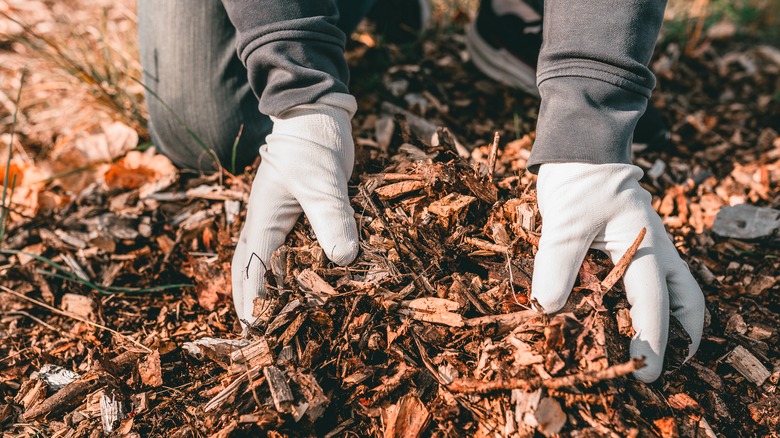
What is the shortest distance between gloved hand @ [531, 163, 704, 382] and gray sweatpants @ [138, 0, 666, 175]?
8cm

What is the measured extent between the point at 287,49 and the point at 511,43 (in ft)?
4.81

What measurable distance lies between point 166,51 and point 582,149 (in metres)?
1.89

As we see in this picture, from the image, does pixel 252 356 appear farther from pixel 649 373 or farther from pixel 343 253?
pixel 649 373

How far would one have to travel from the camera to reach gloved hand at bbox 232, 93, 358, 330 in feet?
5.32

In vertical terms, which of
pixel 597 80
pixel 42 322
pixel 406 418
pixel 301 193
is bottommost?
pixel 42 322

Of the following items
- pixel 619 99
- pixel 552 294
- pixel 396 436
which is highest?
pixel 619 99

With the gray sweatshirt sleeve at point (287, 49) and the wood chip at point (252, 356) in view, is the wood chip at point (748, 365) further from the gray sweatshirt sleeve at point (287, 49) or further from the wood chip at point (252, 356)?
the gray sweatshirt sleeve at point (287, 49)

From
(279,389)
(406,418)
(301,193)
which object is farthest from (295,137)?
(406,418)

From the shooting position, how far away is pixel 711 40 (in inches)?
143

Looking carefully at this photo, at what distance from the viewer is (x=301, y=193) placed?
168cm

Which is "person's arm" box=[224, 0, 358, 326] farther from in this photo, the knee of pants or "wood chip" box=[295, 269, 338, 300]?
the knee of pants

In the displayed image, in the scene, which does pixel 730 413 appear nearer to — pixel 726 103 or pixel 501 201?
pixel 501 201

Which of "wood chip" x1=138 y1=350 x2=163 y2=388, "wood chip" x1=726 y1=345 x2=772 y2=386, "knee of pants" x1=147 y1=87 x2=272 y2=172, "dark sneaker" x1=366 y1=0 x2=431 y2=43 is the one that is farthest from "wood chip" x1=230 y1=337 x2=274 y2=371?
"dark sneaker" x1=366 y1=0 x2=431 y2=43

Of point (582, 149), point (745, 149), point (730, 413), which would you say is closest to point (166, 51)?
point (582, 149)
